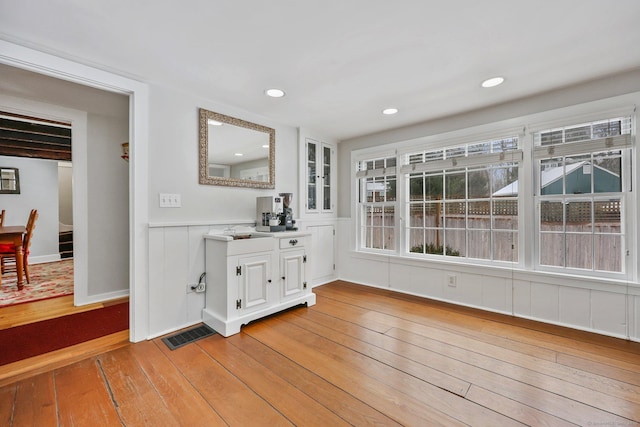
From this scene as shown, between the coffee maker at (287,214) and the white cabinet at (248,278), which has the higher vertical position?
the coffee maker at (287,214)

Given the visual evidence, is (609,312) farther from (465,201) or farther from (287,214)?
(287,214)

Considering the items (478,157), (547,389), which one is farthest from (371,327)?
(478,157)

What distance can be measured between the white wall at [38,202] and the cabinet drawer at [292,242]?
6.07 metres

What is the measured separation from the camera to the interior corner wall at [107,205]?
11.0ft

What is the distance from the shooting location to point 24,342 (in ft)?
7.51

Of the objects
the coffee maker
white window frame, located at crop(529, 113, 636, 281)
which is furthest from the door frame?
white window frame, located at crop(529, 113, 636, 281)

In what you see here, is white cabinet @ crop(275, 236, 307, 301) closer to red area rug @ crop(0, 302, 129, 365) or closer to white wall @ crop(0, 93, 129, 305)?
red area rug @ crop(0, 302, 129, 365)

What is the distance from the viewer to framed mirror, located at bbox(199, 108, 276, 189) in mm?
2742

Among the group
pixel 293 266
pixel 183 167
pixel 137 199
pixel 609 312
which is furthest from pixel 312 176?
pixel 609 312

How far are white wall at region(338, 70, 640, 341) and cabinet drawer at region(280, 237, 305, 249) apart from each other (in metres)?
1.32

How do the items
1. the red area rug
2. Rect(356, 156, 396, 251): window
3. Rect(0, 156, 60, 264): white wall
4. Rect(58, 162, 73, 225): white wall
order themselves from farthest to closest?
Rect(58, 162, 73, 225): white wall < Rect(0, 156, 60, 264): white wall < Rect(356, 156, 396, 251): window < the red area rug

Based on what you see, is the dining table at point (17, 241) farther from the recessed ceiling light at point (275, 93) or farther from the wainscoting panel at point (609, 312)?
the wainscoting panel at point (609, 312)

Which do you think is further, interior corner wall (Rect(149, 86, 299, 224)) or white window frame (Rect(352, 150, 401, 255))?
white window frame (Rect(352, 150, 401, 255))

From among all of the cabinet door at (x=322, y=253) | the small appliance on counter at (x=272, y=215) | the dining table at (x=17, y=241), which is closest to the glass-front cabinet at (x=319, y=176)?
the cabinet door at (x=322, y=253)
